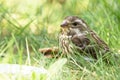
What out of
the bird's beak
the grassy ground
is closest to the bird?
the bird's beak

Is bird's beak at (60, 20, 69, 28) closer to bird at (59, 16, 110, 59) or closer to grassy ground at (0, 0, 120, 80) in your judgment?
bird at (59, 16, 110, 59)

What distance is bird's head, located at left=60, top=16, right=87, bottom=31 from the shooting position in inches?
237

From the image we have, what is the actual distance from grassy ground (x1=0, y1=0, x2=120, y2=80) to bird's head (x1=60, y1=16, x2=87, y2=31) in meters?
0.31

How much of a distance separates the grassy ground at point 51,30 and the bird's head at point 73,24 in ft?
1.02

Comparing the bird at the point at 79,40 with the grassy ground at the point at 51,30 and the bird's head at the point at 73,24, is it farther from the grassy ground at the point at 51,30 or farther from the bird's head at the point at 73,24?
the grassy ground at the point at 51,30

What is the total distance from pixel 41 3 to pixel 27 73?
396 cm

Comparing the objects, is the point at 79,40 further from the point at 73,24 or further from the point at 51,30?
the point at 51,30

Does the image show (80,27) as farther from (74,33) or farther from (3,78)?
(3,78)

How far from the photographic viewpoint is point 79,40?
5.89 meters

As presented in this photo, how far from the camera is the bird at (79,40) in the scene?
5758 millimetres

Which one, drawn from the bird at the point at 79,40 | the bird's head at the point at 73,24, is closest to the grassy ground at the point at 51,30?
the bird at the point at 79,40

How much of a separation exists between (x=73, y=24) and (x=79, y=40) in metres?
0.23

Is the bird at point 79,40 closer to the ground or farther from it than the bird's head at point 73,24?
closer to the ground

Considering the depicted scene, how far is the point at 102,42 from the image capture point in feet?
19.2
